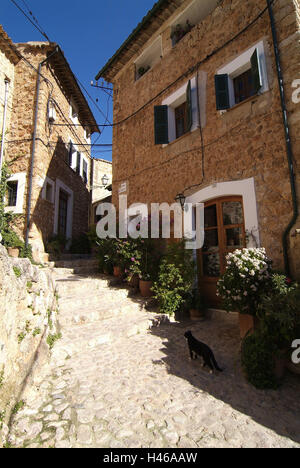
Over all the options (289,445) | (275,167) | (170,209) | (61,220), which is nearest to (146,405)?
(289,445)

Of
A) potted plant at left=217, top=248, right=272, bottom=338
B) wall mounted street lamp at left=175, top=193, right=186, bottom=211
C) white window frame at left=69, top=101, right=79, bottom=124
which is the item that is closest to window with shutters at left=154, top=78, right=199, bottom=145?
wall mounted street lamp at left=175, top=193, right=186, bottom=211

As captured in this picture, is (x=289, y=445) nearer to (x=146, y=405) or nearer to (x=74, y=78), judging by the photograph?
(x=146, y=405)

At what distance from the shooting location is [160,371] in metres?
3.04

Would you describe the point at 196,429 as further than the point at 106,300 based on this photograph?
No

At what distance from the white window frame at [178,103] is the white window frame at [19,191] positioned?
5241mm

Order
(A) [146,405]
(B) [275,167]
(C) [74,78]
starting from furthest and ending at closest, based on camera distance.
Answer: (C) [74,78] < (B) [275,167] < (A) [146,405]

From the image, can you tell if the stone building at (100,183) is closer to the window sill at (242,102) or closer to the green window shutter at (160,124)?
the green window shutter at (160,124)

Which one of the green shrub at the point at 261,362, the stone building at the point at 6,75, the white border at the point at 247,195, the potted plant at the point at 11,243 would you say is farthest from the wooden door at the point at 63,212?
the green shrub at the point at 261,362

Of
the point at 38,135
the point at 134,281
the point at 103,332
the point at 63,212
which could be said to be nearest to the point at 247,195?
the point at 134,281

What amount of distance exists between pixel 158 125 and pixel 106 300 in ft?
17.1

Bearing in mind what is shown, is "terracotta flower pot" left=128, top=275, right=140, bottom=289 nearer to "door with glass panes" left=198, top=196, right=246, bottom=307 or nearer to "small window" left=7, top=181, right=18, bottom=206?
"door with glass panes" left=198, top=196, right=246, bottom=307

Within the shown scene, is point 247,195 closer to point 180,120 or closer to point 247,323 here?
point 247,323

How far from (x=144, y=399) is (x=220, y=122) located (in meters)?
5.68

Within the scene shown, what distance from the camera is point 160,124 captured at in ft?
23.2
